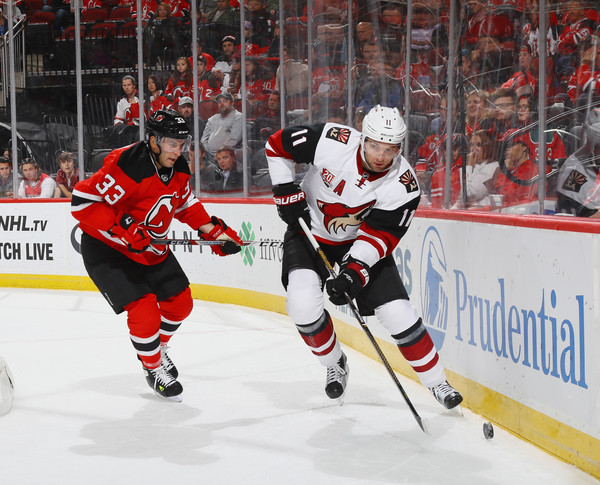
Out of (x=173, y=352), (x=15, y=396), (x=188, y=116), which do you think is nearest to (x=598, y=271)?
(x=15, y=396)

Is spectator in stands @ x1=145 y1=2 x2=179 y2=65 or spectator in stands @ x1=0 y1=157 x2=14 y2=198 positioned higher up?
spectator in stands @ x1=145 y1=2 x2=179 y2=65

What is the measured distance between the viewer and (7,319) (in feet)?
19.4

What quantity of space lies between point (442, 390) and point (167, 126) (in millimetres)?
1461

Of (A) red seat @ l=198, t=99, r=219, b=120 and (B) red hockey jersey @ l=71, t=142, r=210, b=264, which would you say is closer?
(B) red hockey jersey @ l=71, t=142, r=210, b=264

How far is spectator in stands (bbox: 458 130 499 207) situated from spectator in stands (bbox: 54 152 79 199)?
472cm

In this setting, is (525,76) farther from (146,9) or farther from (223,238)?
(146,9)

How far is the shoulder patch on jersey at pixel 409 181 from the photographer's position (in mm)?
3117

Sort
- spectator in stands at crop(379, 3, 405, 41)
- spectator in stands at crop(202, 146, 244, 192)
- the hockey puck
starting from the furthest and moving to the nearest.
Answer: spectator in stands at crop(202, 146, 244, 192), spectator in stands at crop(379, 3, 405, 41), the hockey puck

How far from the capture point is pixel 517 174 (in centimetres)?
355

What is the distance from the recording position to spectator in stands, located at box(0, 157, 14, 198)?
25.6 ft

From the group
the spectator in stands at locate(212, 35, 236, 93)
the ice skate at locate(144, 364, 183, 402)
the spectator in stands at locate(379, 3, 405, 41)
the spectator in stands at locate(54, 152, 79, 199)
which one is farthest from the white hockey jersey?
the spectator in stands at locate(54, 152, 79, 199)

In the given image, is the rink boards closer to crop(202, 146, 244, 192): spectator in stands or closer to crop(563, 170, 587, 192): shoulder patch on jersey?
crop(563, 170, 587, 192): shoulder patch on jersey

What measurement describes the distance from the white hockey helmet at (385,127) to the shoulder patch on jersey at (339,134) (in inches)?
9.5

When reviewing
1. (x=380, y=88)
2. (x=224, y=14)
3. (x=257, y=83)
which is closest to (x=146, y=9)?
(x=224, y=14)
